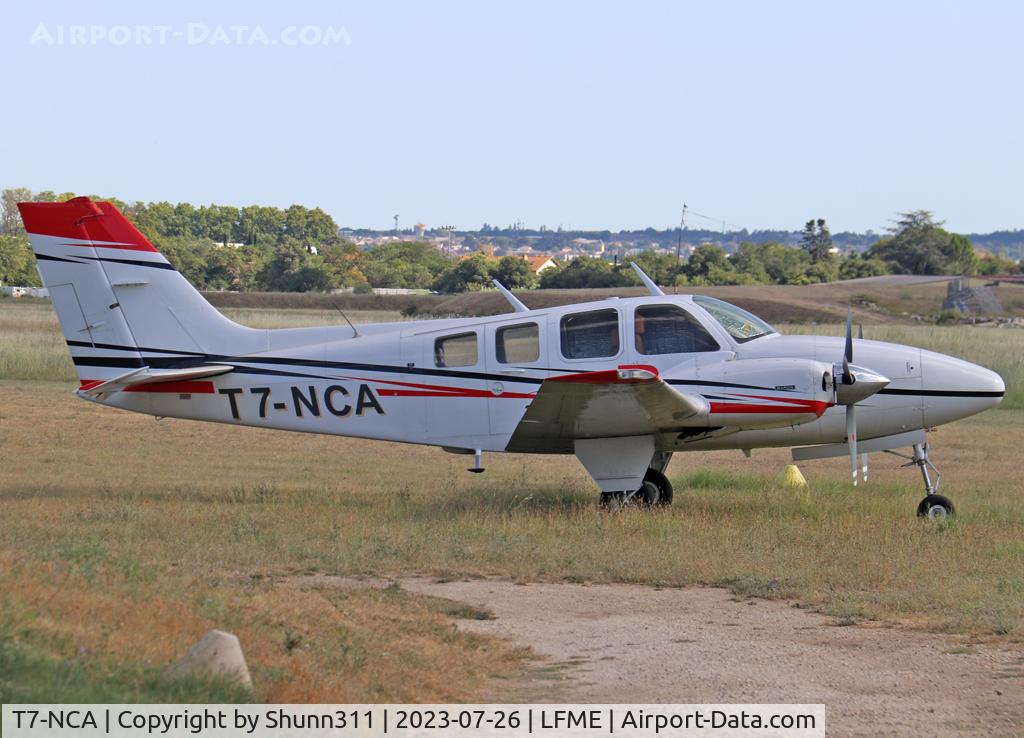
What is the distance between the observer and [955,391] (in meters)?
12.9

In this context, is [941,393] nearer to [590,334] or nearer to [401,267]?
[590,334]

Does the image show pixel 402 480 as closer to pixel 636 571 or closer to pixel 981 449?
pixel 636 571

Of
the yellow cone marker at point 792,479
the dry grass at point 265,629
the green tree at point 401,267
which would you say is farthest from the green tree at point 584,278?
the dry grass at point 265,629

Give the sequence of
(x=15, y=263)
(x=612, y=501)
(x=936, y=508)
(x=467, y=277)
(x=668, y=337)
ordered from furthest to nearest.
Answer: (x=15, y=263), (x=467, y=277), (x=612, y=501), (x=668, y=337), (x=936, y=508)

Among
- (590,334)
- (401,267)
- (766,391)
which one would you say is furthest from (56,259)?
(401,267)

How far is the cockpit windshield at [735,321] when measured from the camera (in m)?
13.3

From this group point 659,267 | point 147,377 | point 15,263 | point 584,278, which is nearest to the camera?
point 147,377

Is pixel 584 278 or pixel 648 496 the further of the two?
pixel 584 278

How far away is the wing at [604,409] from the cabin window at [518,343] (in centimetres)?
71

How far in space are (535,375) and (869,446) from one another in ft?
12.2

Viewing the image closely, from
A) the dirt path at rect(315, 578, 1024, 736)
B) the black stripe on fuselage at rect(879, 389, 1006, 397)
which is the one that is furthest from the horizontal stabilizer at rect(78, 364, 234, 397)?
the black stripe on fuselage at rect(879, 389, 1006, 397)

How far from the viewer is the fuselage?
12.9 m

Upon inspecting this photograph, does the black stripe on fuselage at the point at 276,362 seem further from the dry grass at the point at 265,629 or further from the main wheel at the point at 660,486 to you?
the dry grass at the point at 265,629

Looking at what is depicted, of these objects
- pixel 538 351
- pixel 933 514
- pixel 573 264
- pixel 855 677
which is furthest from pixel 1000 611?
pixel 573 264
